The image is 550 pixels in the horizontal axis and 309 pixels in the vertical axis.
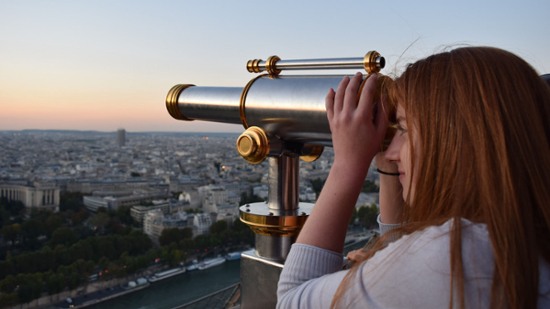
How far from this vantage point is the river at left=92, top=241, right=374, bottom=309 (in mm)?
6996

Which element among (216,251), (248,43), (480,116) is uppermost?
(248,43)

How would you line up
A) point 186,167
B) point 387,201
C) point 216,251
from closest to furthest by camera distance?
1. point 387,201
2. point 216,251
3. point 186,167

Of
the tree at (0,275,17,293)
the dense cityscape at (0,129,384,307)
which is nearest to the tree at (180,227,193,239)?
the dense cityscape at (0,129,384,307)

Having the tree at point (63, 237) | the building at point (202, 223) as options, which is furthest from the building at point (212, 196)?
the tree at point (63, 237)

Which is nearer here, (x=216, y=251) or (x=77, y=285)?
(x=77, y=285)

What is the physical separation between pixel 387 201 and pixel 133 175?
734 inches

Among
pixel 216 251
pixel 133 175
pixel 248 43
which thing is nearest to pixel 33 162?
pixel 133 175

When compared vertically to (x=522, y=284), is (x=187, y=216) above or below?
below

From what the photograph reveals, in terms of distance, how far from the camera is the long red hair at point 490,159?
258 mm

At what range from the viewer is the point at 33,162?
14164 mm

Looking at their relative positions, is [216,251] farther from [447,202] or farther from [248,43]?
[447,202]

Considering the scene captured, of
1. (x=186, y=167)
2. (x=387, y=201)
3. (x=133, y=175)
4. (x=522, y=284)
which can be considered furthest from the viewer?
(x=186, y=167)

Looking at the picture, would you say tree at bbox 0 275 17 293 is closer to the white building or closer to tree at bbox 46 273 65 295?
tree at bbox 46 273 65 295

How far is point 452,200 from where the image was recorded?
0.30 meters
